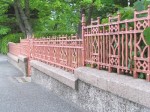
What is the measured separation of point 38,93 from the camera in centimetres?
948

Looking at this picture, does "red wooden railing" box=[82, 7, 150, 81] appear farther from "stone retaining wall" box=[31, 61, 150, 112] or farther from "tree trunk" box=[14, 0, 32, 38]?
"tree trunk" box=[14, 0, 32, 38]

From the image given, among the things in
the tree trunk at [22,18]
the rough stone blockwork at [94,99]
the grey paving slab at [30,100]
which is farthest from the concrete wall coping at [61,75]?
the tree trunk at [22,18]

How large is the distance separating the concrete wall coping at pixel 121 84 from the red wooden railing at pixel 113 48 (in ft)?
0.49

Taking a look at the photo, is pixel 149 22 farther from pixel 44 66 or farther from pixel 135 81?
pixel 44 66

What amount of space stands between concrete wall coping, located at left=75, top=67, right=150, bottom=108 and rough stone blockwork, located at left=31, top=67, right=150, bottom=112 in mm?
117

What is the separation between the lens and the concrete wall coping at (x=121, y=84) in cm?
445

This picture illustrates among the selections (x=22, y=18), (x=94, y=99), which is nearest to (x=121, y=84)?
(x=94, y=99)

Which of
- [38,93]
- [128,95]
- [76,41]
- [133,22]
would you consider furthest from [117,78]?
[38,93]

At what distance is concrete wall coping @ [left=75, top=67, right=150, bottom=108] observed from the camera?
14.6ft

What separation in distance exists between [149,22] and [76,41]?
3049 millimetres

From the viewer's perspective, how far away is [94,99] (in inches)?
242

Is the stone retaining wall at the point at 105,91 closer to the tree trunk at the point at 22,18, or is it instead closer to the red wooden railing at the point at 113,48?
the red wooden railing at the point at 113,48

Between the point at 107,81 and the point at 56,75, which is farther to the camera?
the point at 56,75

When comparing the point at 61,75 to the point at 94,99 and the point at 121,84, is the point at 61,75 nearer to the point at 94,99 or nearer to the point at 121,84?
the point at 94,99
